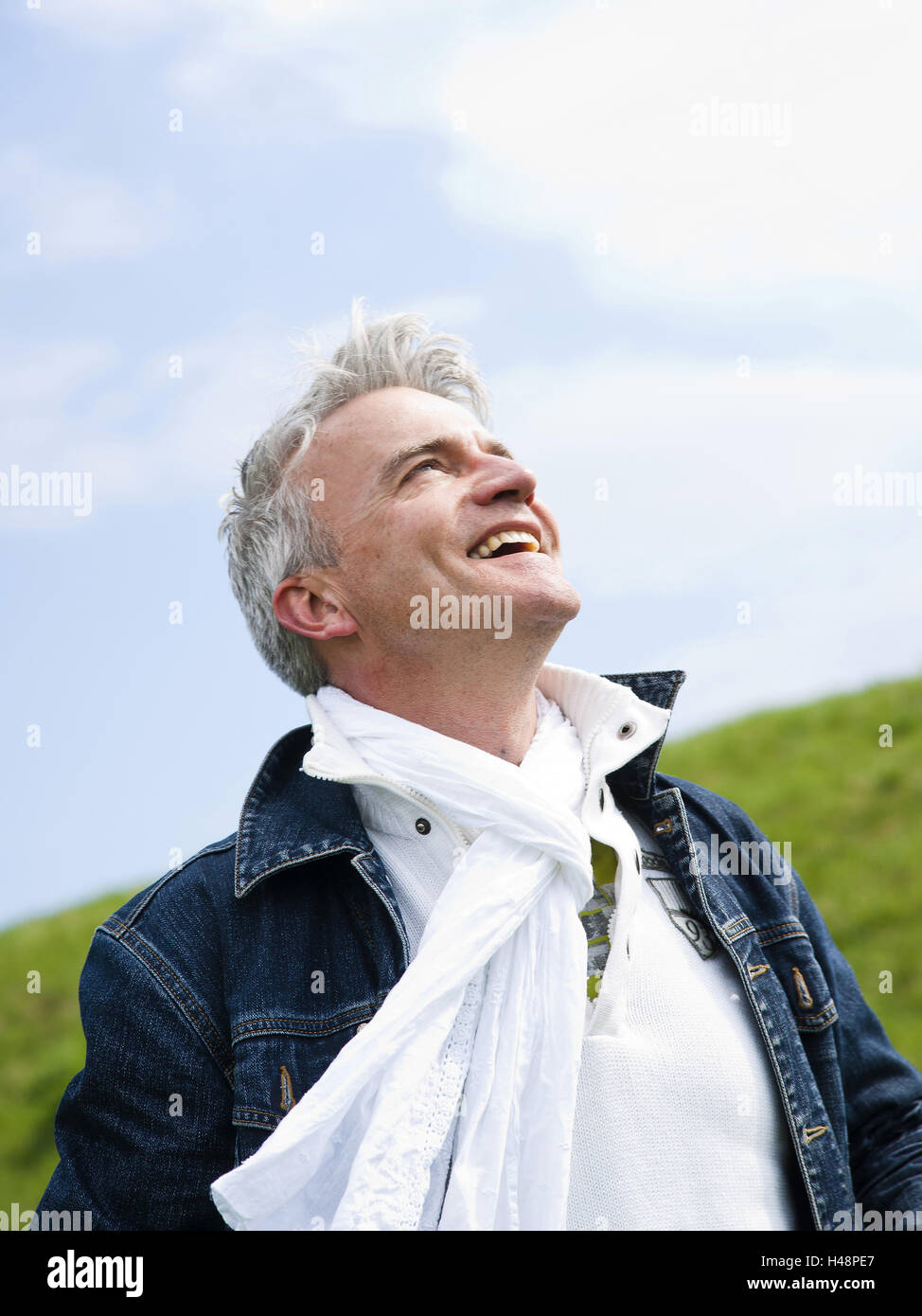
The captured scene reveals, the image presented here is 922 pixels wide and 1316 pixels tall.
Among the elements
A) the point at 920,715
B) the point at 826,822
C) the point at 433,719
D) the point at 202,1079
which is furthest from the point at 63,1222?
the point at 920,715

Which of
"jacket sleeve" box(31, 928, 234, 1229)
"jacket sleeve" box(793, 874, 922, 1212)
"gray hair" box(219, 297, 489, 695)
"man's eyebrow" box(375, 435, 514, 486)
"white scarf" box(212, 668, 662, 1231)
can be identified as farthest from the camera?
"gray hair" box(219, 297, 489, 695)

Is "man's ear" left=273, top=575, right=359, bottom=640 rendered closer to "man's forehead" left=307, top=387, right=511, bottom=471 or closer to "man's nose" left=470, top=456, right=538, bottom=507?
A: "man's forehead" left=307, top=387, right=511, bottom=471

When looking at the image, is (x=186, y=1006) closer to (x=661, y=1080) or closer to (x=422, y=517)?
(x=661, y=1080)

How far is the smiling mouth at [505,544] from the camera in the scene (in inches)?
144

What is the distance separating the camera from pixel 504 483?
3713 millimetres

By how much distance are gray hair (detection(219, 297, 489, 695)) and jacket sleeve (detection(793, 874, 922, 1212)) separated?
1.84m

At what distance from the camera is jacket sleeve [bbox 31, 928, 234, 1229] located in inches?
119

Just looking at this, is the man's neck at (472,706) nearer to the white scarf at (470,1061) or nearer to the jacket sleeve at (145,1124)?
the white scarf at (470,1061)

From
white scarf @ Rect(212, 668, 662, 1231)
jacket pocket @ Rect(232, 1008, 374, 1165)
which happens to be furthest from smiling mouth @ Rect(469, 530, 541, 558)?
jacket pocket @ Rect(232, 1008, 374, 1165)

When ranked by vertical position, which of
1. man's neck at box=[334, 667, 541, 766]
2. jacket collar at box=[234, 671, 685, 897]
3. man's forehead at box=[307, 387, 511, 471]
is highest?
man's forehead at box=[307, 387, 511, 471]

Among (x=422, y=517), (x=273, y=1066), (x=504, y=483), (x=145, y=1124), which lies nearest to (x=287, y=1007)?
(x=273, y=1066)

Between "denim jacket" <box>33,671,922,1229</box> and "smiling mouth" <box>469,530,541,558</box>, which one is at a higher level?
"smiling mouth" <box>469,530,541,558</box>

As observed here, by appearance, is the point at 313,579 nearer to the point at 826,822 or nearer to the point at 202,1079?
the point at 202,1079
